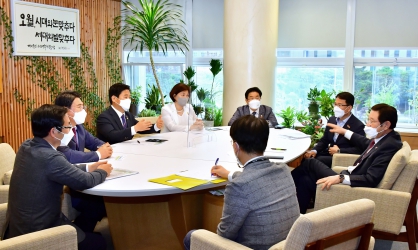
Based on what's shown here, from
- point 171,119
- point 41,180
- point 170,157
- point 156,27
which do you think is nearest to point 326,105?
point 171,119

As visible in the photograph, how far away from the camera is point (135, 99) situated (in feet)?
28.7

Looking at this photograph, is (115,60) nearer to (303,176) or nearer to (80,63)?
(80,63)

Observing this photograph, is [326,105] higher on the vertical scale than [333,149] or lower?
higher

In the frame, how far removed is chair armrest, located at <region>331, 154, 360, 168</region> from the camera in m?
4.43

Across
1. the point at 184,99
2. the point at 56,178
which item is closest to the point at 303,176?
the point at 184,99

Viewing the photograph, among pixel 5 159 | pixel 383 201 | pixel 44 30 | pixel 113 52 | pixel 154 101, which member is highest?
pixel 44 30

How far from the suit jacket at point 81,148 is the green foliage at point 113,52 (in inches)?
182

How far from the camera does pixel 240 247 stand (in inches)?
86.8

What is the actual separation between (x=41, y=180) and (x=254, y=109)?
3908mm

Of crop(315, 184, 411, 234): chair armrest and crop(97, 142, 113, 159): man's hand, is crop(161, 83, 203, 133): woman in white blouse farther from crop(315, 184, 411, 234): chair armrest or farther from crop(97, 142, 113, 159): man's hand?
crop(315, 184, 411, 234): chair armrest

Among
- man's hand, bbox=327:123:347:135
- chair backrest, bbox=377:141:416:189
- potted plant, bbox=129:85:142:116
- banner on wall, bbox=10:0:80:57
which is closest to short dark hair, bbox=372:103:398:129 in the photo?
chair backrest, bbox=377:141:416:189

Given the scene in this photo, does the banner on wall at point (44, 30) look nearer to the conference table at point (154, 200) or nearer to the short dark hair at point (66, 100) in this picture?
the short dark hair at point (66, 100)

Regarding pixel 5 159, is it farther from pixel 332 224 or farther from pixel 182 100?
pixel 332 224

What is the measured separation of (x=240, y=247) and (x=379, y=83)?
236 inches
